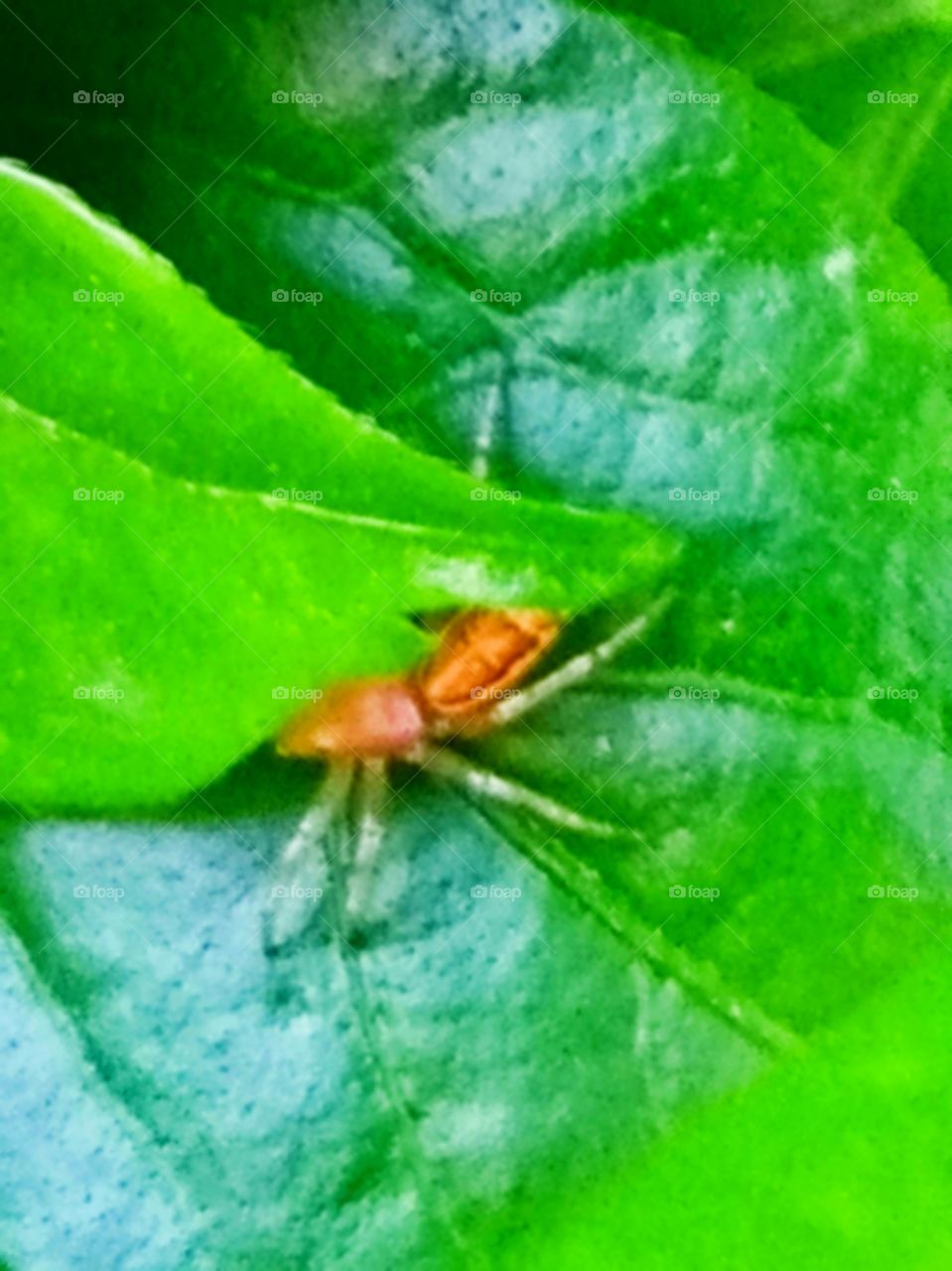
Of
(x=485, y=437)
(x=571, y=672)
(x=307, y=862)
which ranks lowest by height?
(x=307, y=862)

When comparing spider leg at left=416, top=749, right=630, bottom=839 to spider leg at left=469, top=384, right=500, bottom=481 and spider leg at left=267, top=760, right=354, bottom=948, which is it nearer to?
spider leg at left=267, top=760, right=354, bottom=948

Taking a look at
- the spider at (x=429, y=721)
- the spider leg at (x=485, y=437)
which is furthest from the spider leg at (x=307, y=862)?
the spider leg at (x=485, y=437)

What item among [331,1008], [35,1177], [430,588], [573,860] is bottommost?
[35,1177]

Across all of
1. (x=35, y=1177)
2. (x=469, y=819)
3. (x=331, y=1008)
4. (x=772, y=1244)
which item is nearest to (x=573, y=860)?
(x=469, y=819)

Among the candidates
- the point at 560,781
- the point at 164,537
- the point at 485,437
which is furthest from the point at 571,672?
the point at 164,537

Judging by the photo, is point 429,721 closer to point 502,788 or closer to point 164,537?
point 502,788

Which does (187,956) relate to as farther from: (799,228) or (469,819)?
→ (799,228)

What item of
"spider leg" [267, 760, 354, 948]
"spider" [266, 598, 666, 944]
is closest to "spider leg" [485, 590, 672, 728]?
"spider" [266, 598, 666, 944]
